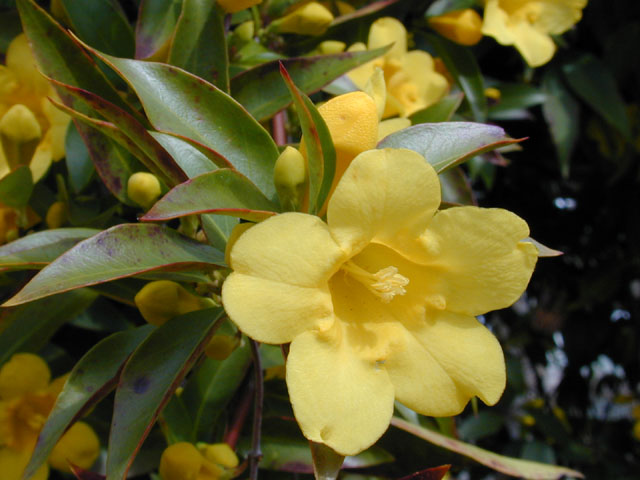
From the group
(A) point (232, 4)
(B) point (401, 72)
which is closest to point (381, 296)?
(A) point (232, 4)

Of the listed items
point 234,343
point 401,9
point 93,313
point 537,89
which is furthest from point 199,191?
point 537,89

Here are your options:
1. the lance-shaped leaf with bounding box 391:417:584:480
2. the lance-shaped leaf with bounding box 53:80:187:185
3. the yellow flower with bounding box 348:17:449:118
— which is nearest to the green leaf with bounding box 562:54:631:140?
the yellow flower with bounding box 348:17:449:118

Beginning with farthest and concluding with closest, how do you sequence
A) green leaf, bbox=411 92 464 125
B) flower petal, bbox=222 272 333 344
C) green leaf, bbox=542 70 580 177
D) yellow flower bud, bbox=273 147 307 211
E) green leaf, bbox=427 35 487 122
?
green leaf, bbox=542 70 580 177
green leaf, bbox=427 35 487 122
green leaf, bbox=411 92 464 125
yellow flower bud, bbox=273 147 307 211
flower petal, bbox=222 272 333 344

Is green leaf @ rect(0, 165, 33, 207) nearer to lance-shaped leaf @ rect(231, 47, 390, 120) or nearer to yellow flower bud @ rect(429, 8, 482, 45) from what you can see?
lance-shaped leaf @ rect(231, 47, 390, 120)

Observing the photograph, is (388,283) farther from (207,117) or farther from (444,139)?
(207,117)

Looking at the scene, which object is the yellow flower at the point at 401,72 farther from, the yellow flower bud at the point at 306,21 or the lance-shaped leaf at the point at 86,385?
the lance-shaped leaf at the point at 86,385

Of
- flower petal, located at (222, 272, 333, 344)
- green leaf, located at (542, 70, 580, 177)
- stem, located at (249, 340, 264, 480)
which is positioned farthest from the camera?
green leaf, located at (542, 70, 580, 177)

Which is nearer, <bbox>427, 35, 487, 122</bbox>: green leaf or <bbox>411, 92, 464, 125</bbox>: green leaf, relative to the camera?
<bbox>411, 92, 464, 125</bbox>: green leaf
